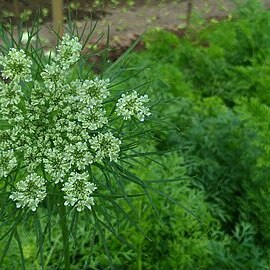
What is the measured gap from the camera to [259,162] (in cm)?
375

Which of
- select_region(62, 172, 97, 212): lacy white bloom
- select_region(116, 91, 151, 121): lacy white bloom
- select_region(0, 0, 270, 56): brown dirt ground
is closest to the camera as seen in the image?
select_region(62, 172, 97, 212): lacy white bloom

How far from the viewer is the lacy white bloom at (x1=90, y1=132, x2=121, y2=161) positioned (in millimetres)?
1987

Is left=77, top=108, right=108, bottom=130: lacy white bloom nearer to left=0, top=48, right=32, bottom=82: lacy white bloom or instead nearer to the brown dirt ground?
left=0, top=48, right=32, bottom=82: lacy white bloom

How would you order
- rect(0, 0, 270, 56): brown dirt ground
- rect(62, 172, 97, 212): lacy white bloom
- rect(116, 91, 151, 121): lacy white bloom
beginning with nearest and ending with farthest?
rect(62, 172, 97, 212): lacy white bloom, rect(116, 91, 151, 121): lacy white bloom, rect(0, 0, 270, 56): brown dirt ground

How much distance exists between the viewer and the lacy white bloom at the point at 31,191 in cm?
193

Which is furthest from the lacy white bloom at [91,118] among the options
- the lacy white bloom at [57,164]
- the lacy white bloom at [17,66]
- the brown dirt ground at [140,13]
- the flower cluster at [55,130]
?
the brown dirt ground at [140,13]

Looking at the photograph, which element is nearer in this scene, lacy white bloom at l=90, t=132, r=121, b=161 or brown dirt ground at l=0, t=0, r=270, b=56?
lacy white bloom at l=90, t=132, r=121, b=161

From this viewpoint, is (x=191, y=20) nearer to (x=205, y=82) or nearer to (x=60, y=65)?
(x=205, y=82)

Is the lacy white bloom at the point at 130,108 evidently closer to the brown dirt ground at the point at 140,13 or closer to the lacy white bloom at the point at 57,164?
the lacy white bloom at the point at 57,164

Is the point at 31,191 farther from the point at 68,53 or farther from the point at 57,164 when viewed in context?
the point at 68,53

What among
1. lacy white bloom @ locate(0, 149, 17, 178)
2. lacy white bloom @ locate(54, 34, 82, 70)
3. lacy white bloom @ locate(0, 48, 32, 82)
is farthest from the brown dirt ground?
lacy white bloom @ locate(0, 149, 17, 178)

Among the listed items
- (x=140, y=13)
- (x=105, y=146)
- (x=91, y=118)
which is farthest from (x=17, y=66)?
(x=140, y=13)

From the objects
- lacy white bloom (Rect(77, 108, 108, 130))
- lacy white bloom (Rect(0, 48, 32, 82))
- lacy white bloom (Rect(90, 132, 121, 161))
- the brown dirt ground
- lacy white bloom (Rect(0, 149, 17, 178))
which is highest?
lacy white bloom (Rect(0, 48, 32, 82))

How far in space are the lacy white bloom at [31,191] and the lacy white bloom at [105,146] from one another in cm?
23
